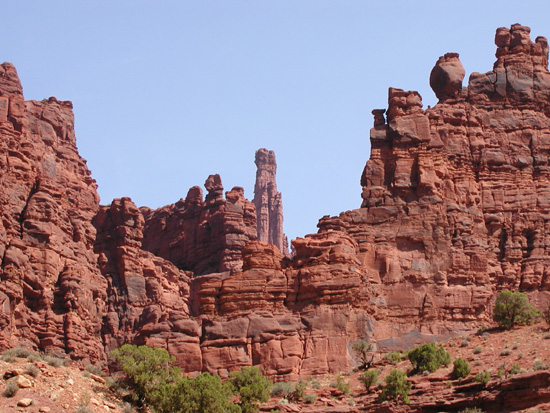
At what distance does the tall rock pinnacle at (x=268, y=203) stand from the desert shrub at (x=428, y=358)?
333 ft

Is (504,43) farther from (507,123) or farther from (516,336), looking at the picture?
(516,336)

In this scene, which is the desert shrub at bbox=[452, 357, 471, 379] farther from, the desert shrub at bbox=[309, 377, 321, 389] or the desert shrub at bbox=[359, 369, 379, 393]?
the desert shrub at bbox=[309, 377, 321, 389]

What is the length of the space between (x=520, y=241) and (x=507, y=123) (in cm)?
959

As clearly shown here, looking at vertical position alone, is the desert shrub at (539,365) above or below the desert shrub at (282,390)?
above

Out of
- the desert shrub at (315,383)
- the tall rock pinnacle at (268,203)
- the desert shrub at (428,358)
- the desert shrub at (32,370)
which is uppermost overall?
the tall rock pinnacle at (268,203)

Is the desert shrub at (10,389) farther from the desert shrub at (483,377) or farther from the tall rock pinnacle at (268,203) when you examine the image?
the tall rock pinnacle at (268,203)

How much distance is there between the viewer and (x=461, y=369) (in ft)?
230

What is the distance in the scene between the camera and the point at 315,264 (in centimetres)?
8238

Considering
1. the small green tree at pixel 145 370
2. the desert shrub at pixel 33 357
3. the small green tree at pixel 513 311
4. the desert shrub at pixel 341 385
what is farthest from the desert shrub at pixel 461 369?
A: the desert shrub at pixel 33 357

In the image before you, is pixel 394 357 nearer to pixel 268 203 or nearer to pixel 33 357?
pixel 33 357

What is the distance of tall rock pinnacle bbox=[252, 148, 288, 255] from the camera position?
182 meters

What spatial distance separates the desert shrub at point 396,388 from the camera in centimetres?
6906

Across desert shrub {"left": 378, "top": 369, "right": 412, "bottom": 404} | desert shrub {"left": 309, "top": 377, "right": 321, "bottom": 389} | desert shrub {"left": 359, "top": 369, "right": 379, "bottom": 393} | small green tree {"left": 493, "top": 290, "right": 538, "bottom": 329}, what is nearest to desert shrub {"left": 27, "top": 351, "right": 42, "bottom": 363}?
desert shrub {"left": 309, "top": 377, "right": 321, "bottom": 389}

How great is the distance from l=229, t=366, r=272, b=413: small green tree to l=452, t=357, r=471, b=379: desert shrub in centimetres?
994
